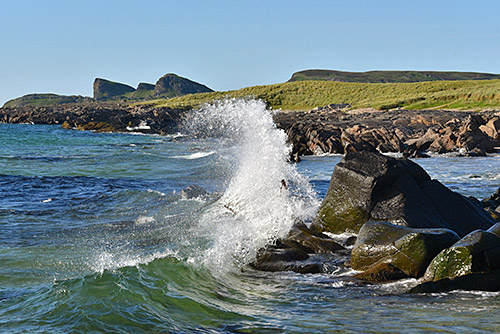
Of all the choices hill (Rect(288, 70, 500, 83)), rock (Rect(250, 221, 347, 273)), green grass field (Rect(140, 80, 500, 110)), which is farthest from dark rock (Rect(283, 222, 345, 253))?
hill (Rect(288, 70, 500, 83))

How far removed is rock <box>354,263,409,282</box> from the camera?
6641 millimetres

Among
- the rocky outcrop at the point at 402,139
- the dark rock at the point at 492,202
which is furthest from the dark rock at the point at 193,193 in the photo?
the rocky outcrop at the point at 402,139

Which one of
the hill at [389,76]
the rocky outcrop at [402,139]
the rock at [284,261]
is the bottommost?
the rock at [284,261]

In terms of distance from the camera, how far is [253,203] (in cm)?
1154

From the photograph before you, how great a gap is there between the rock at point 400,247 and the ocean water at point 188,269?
0.27 meters

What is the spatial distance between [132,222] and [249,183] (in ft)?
9.83

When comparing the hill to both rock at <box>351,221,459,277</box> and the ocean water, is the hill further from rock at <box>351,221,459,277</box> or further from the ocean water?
rock at <box>351,221,459,277</box>

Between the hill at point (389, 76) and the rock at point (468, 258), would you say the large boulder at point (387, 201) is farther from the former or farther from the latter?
the hill at point (389, 76)

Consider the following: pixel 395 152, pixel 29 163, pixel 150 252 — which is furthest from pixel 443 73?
pixel 150 252

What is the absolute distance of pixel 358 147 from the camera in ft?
98.3

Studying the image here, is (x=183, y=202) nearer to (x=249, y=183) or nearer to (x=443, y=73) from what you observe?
(x=249, y=183)

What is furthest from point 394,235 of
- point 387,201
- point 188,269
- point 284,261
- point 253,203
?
point 253,203

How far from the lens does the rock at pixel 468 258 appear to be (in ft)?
20.1

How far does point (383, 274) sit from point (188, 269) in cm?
279
